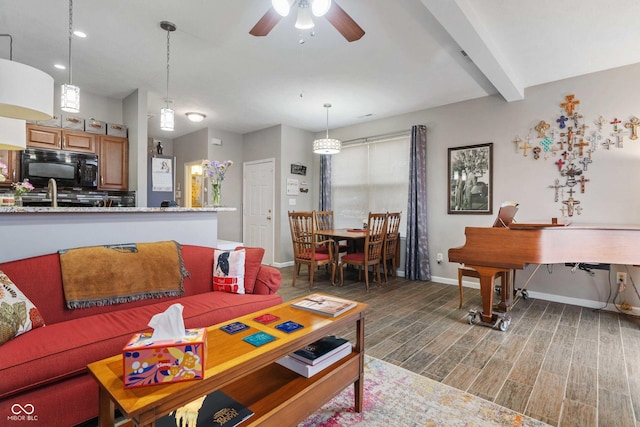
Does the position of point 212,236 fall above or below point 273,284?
above

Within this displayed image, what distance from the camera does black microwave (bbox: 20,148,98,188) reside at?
3.62 meters

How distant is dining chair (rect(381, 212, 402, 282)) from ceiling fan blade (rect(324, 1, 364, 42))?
8.59 ft

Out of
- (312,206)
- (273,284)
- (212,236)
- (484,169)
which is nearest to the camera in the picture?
(273,284)

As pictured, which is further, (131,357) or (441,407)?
(441,407)

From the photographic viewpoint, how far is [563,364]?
218 cm

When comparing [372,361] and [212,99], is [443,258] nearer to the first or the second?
[372,361]

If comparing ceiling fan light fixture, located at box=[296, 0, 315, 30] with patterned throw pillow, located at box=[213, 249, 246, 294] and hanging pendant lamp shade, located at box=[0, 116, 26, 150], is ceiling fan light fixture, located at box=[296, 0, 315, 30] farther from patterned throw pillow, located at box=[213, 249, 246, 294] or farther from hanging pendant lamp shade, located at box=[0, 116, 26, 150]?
hanging pendant lamp shade, located at box=[0, 116, 26, 150]

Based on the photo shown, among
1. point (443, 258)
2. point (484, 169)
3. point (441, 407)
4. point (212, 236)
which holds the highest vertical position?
point (484, 169)

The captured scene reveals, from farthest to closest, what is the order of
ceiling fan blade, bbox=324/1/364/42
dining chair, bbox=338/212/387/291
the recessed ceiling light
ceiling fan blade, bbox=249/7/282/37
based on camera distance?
the recessed ceiling light < dining chair, bbox=338/212/387/291 < ceiling fan blade, bbox=249/7/282/37 < ceiling fan blade, bbox=324/1/364/42

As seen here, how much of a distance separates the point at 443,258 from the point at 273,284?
2.99m

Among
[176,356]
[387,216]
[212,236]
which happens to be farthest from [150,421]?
[387,216]

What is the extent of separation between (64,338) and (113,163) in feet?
11.0

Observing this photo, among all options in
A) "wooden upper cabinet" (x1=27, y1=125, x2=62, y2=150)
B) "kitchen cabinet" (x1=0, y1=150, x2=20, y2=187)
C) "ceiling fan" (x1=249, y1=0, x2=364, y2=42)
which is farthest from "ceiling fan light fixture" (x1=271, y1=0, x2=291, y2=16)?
"kitchen cabinet" (x1=0, y1=150, x2=20, y2=187)

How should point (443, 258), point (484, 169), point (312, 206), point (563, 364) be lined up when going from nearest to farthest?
point (563, 364) → point (484, 169) → point (443, 258) → point (312, 206)
